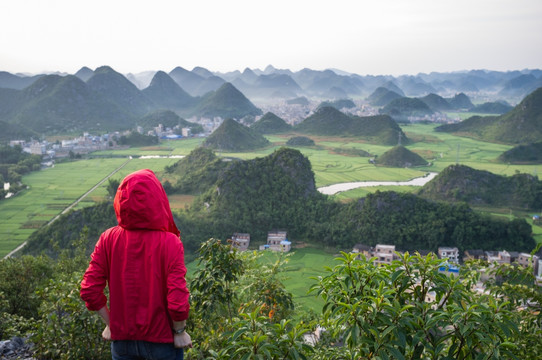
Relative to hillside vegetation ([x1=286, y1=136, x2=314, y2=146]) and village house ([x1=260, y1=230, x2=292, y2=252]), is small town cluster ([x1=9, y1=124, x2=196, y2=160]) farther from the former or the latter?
village house ([x1=260, y1=230, x2=292, y2=252])

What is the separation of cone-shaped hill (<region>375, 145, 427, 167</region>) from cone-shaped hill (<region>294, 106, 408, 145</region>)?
32.1 feet

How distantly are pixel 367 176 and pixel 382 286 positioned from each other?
28085 mm

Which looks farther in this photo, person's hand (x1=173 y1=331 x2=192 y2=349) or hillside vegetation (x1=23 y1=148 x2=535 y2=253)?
hillside vegetation (x1=23 y1=148 x2=535 y2=253)

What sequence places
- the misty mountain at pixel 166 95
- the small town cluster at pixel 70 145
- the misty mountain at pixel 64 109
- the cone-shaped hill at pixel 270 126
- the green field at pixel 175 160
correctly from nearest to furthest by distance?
1. the green field at pixel 175 160
2. the small town cluster at pixel 70 145
3. the misty mountain at pixel 64 109
4. the cone-shaped hill at pixel 270 126
5. the misty mountain at pixel 166 95

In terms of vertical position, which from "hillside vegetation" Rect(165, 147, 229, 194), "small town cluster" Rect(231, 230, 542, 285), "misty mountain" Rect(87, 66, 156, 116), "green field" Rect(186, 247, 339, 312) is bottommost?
"green field" Rect(186, 247, 339, 312)

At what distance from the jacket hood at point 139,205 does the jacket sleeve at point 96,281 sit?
6.4 inches

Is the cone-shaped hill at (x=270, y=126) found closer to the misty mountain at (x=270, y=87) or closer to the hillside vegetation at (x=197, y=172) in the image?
the hillside vegetation at (x=197, y=172)

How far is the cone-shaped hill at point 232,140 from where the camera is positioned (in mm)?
40156

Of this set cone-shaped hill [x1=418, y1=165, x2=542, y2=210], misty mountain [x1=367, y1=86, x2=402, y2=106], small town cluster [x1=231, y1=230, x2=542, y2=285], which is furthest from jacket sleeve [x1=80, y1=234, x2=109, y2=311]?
misty mountain [x1=367, y1=86, x2=402, y2=106]

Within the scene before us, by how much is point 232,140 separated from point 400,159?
17293mm

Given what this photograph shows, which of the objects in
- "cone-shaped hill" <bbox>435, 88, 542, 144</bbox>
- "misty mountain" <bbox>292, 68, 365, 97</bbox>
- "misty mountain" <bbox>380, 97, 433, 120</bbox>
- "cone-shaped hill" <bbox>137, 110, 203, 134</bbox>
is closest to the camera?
"cone-shaped hill" <bbox>435, 88, 542, 144</bbox>

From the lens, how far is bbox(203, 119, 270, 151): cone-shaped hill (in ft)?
132

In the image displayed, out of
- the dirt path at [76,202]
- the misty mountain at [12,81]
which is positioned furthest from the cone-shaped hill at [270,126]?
the misty mountain at [12,81]

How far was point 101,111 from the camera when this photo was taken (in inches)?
2215
